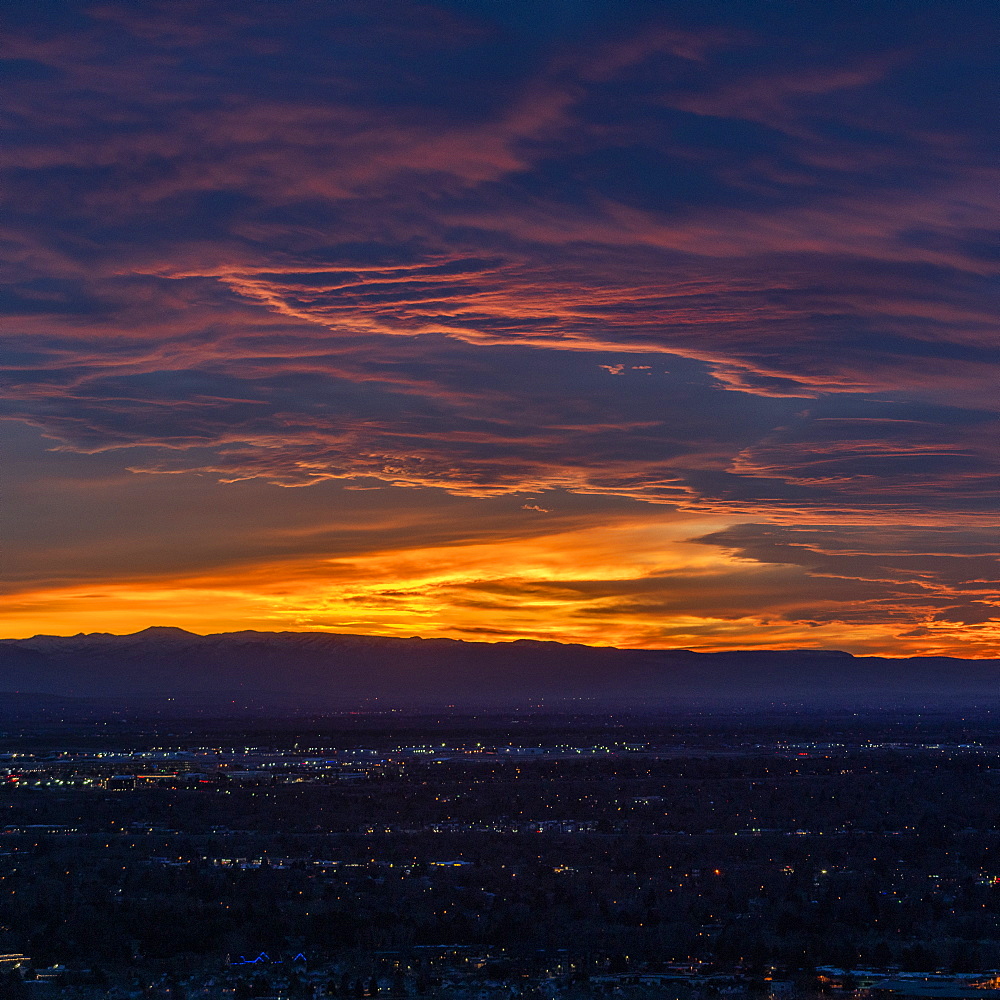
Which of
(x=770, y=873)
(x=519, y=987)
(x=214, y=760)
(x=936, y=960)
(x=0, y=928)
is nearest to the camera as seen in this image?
(x=519, y=987)

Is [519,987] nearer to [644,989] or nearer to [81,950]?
[644,989]

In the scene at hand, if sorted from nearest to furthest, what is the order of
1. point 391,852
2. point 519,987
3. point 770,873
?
point 519,987 → point 770,873 → point 391,852

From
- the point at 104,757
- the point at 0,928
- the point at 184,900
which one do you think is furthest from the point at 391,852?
the point at 104,757

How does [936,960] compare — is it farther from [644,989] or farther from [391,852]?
[391,852]

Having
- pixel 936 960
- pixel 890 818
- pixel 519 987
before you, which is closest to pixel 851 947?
pixel 936 960

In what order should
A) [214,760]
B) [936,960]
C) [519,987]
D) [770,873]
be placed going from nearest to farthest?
1. [519,987]
2. [936,960]
3. [770,873]
4. [214,760]

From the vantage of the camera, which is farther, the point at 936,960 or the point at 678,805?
the point at 678,805
